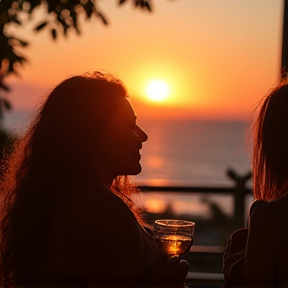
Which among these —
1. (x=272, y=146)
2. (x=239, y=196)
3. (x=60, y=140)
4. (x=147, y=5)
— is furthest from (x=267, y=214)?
(x=239, y=196)

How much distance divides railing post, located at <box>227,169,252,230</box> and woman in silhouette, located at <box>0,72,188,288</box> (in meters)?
3.73

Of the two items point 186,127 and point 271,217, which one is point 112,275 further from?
point 186,127

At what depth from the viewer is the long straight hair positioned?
2232 mm

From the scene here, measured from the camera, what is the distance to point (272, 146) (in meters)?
2.25

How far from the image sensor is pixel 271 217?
2107mm

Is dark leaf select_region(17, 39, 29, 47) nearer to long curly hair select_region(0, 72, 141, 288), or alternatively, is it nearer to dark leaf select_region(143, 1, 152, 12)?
dark leaf select_region(143, 1, 152, 12)

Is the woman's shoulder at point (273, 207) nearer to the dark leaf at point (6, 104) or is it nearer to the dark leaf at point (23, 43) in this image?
the dark leaf at point (23, 43)

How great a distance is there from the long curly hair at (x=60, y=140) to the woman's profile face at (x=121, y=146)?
0.03 metres

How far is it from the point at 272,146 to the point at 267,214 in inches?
9.8

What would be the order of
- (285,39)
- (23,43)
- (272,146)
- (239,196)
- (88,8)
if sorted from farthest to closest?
(239,196)
(23,43)
(88,8)
(285,39)
(272,146)

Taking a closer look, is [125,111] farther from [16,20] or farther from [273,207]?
[16,20]

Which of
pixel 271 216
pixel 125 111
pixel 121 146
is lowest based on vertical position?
pixel 271 216

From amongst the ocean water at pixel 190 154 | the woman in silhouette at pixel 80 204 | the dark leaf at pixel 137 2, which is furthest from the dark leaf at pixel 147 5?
the ocean water at pixel 190 154

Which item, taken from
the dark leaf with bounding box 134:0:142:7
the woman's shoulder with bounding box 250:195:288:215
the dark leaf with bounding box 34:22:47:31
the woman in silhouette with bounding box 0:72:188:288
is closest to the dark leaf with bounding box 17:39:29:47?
the dark leaf with bounding box 34:22:47:31
